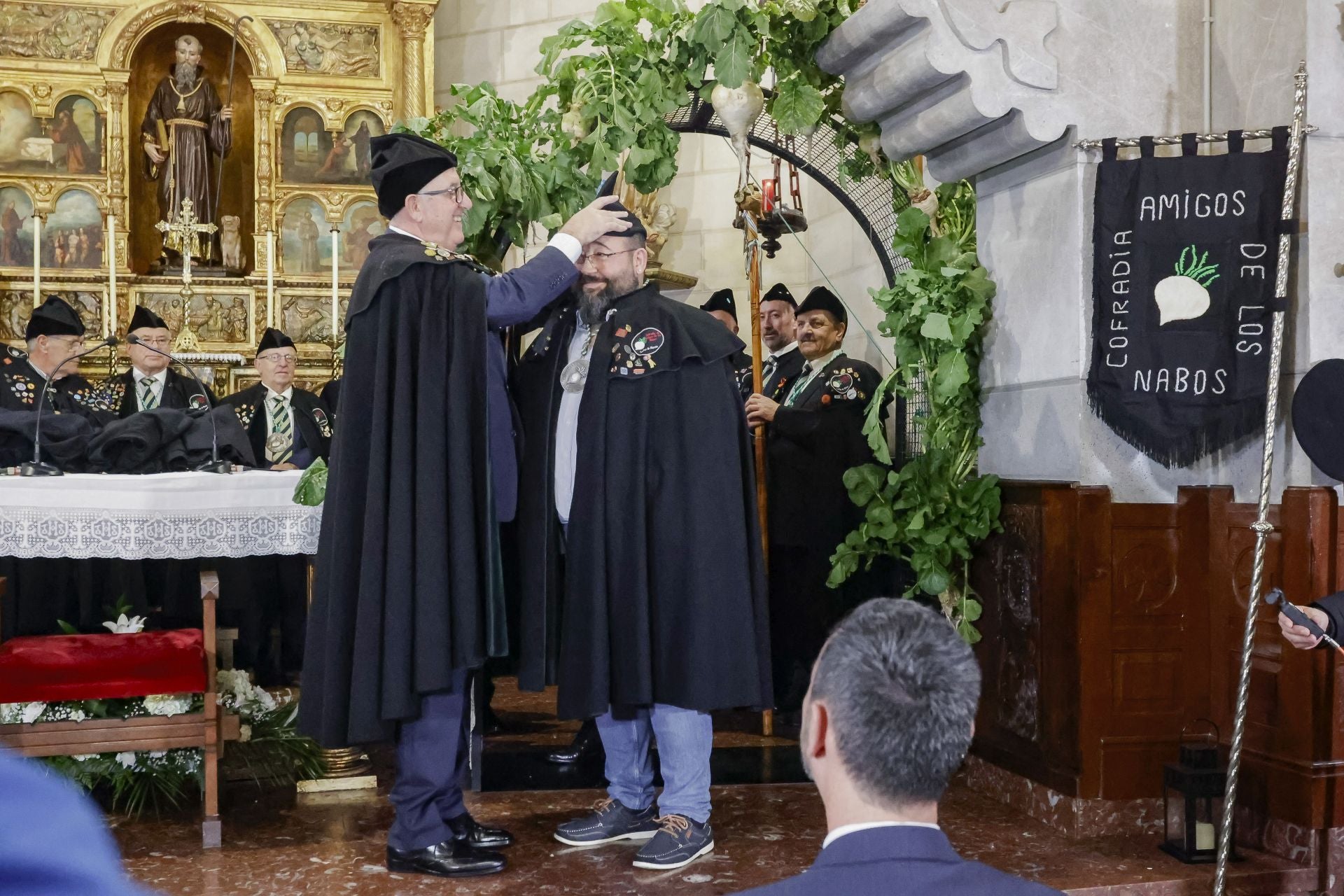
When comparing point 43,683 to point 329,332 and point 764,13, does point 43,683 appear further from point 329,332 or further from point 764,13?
Answer: point 329,332

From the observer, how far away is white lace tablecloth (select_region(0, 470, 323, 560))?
4477 mm

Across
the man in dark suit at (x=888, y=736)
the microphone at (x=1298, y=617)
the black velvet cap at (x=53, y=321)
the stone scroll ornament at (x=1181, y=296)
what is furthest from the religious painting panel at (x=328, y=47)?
the man in dark suit at (x=888, y=736)

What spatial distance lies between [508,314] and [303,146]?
5665 millimetres

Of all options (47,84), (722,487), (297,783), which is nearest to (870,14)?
(722,487)

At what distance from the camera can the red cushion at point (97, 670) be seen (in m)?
4.12

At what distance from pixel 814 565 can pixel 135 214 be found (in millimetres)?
5379

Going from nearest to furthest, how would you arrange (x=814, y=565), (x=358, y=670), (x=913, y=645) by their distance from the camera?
(x=913, y=645), (x=358, y=670), (x=814, y=565)

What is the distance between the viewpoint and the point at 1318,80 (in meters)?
4.06

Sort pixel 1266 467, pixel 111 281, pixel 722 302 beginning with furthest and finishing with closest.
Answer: pixel 722 302 < pixel 111 281 < pixel 1266 467

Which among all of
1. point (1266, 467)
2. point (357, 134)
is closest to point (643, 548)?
point (1266, 467)

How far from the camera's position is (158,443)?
17.8 feet

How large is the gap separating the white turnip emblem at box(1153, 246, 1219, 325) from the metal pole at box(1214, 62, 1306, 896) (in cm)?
22

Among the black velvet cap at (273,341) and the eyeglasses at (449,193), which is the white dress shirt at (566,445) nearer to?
the eyeglasses at (449,193)

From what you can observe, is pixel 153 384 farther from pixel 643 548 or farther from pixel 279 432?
pixel 643 548
